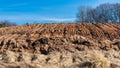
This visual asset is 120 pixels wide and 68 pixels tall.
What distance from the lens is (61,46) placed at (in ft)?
72.5

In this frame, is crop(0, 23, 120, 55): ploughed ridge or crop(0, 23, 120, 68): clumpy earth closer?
crop(0, 23, 120, 68): clumpy earth

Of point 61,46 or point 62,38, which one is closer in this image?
point 61,46

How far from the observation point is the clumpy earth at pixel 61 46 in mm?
19609

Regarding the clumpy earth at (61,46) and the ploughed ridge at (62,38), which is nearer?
the clumpy earth at (61,46)

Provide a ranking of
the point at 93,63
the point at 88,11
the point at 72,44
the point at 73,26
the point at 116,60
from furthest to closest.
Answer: the point at 88,11 < the point at 73,26 < the point at 72,44 < the point at 116,60 < the point at 93,63

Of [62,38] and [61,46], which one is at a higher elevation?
[62,38]

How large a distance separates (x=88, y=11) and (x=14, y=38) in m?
22.5

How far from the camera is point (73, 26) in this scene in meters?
25.0

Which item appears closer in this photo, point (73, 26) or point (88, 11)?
point (73, 26)

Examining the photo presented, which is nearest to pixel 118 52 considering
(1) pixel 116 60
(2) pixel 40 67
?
(1) pixel 116 60

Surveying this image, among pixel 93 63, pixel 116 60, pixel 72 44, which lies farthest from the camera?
pixel 72 44

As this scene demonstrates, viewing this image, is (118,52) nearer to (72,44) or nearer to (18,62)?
(72,44)

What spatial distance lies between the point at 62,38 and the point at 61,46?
32.0 inches

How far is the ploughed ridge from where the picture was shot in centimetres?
2217
